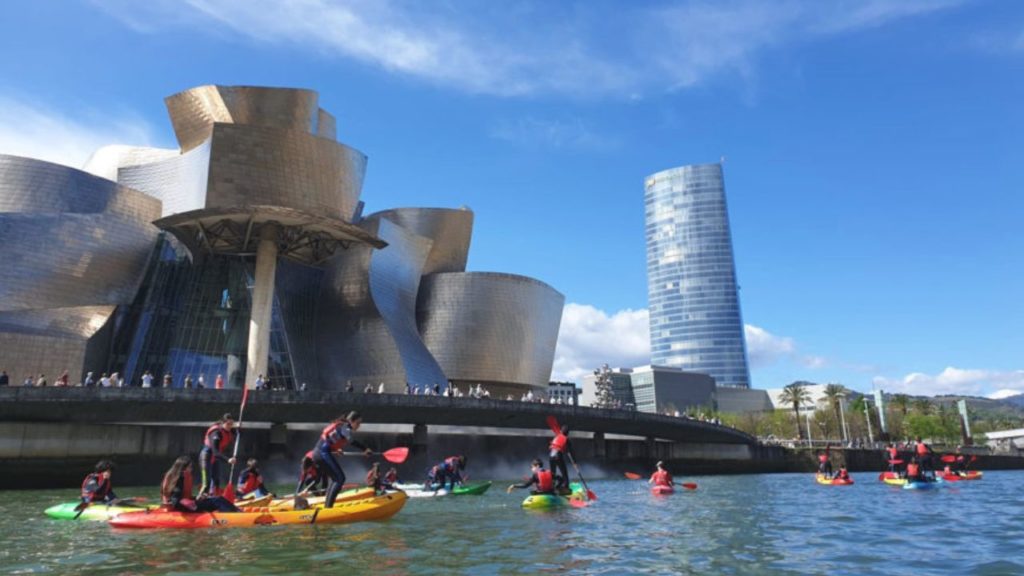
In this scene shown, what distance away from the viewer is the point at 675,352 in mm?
199500

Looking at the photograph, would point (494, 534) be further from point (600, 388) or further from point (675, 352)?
point (675, 352)

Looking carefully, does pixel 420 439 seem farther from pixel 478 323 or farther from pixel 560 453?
pixel 560 453

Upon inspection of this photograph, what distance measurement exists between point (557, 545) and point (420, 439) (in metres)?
35.4

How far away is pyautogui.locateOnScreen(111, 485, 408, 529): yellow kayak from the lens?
1297 centimetres

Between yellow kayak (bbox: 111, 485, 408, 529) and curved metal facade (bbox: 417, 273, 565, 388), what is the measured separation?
180ft

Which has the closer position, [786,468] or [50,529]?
[50,529]

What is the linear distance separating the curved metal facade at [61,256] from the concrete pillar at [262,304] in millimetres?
10689

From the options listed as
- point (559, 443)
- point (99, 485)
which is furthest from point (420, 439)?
point (99, 485)

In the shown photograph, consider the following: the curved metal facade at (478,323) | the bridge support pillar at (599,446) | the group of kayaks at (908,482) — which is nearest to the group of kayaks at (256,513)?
the group of kayaks at (908,482)

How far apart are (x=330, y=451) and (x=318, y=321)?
49.8 m

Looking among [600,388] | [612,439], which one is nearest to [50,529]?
[612,439]

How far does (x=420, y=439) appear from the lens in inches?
1784

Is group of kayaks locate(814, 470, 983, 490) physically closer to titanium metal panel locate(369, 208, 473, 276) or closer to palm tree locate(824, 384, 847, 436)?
titanium metal panel locate(369, 208, 473, 276)

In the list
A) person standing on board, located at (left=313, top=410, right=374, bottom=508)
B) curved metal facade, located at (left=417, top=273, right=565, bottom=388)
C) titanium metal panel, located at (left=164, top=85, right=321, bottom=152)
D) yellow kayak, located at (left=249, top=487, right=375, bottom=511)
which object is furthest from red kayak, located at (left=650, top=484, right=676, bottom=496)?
curved metal facade, located at (left=417, top=273, right=565, bottom=388)
